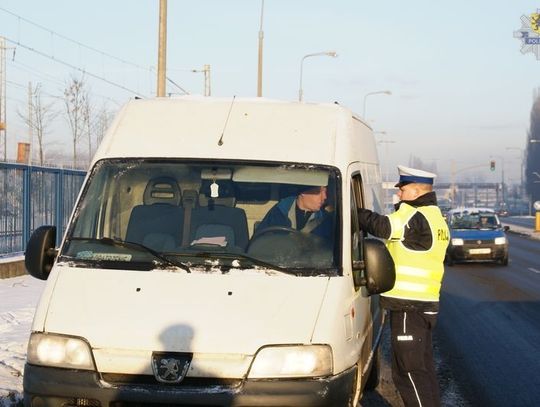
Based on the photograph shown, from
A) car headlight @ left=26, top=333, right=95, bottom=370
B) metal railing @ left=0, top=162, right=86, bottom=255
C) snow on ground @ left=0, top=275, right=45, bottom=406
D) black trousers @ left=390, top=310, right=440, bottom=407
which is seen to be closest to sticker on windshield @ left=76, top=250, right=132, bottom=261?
car headlight @ left=26, top=333, right=95, bottom=370

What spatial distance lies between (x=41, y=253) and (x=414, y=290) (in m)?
2.49

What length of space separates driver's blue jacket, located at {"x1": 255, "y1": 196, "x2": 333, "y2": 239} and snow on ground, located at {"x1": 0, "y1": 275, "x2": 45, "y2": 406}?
93.7 inches

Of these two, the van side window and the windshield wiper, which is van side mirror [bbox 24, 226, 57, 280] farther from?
the van side window

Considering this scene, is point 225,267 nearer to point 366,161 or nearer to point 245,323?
point 245,323

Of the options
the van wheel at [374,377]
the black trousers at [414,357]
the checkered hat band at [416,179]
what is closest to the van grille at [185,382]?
the black trousers at [414,357]

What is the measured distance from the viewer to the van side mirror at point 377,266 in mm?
5184

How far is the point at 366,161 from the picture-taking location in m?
7.32

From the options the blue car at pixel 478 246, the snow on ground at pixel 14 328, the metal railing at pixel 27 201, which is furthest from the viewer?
the blue car at pixel 478 246

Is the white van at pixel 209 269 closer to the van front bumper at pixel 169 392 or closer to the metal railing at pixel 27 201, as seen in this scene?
the van front bumper at pixel 169 392

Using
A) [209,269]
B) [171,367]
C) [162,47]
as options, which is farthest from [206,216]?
[162,47]

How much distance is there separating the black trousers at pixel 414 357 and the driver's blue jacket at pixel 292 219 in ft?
2.91

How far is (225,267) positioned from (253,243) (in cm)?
38

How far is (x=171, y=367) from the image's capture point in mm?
4512

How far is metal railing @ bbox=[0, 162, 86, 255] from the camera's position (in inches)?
618
